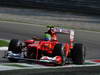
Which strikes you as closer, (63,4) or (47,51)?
(47,51)

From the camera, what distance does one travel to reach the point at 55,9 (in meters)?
24.5

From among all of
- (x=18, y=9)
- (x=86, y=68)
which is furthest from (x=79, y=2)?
(x=86, y=68)

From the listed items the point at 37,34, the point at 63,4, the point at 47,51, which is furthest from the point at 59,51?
the point at 63,4

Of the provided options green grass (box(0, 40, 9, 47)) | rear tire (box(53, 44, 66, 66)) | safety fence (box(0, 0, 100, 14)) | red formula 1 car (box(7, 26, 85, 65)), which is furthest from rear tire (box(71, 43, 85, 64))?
safety fence (box(0, 0, 100, 14))

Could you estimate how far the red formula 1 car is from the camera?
10.7 metres

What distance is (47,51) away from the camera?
10922 mm

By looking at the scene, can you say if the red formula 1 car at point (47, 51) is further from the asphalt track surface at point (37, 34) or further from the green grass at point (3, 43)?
the green grass at point (3, 43)

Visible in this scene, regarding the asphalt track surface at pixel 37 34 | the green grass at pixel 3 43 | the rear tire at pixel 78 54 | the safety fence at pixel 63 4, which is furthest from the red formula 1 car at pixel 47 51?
the safety fence at pixel 63 4

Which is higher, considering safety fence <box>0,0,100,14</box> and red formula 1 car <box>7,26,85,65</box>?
safety fence <box>0,0,100,14</box>

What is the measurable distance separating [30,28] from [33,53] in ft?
29.8

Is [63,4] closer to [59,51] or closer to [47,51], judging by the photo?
[47,51]

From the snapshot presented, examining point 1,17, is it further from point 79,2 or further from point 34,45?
point 34,45

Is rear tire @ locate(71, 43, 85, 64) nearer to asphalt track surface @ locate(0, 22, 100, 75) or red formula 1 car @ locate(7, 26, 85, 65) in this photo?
red formula 1 car @ locate(7, 26, 85, 65)

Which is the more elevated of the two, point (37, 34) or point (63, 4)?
point (63, 4)
